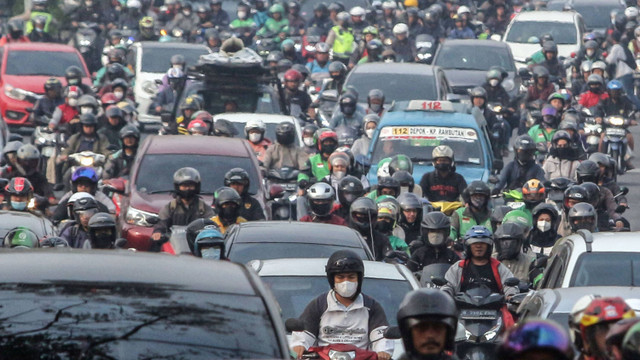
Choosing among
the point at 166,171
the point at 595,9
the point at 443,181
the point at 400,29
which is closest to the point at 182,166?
the point at 166,171

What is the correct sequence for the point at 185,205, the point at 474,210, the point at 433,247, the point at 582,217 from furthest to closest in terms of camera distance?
the point at 474,210 → the point at 185,205 → the point at 582,217 → the point at 433,247

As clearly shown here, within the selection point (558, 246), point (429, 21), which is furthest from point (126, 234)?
point (429, 21)

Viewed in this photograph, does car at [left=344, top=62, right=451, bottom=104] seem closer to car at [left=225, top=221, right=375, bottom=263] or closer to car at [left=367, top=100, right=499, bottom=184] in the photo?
car at [left=367, top=100, right=499, bottom=184]

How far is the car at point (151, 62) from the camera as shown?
32250 mm

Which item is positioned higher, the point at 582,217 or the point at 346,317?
the point at 346,317

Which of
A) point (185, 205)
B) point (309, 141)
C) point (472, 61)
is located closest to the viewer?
point (185, 205)

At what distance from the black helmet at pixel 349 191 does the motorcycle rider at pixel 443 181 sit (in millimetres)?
2003

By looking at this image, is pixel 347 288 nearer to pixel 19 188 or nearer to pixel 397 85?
pixel 19 188

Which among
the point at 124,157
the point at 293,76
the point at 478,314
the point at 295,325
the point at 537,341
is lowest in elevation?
the point at 293,76

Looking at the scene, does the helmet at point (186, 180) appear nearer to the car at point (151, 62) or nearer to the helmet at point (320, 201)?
the helmet at point (320, 201)

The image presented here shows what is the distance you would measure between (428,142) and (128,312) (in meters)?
15.7

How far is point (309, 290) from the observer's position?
11.4 metres

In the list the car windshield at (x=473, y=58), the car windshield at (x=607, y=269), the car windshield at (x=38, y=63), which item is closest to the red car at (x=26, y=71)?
the car windshield at (x=38, y=63)

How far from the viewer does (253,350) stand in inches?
267
